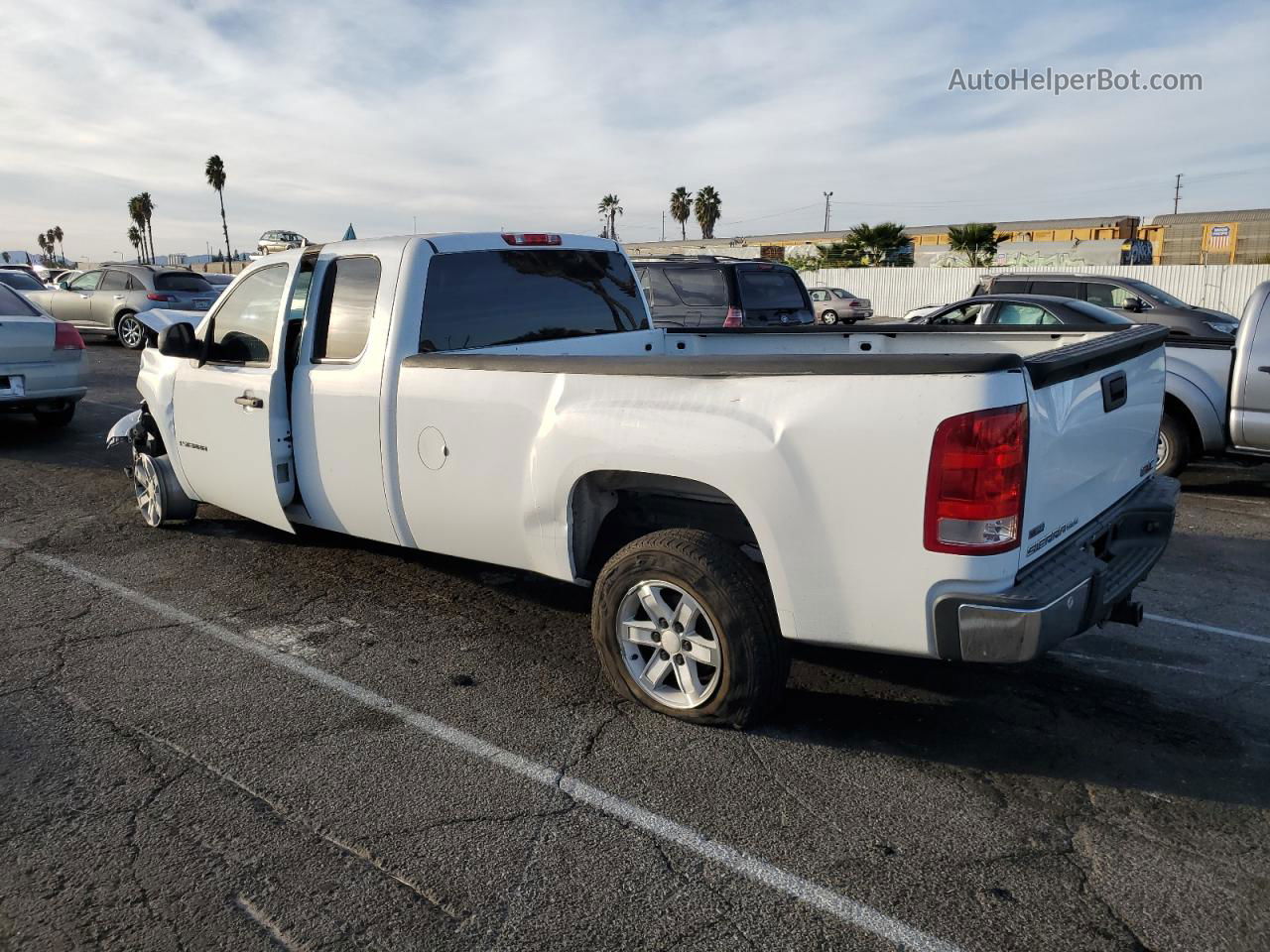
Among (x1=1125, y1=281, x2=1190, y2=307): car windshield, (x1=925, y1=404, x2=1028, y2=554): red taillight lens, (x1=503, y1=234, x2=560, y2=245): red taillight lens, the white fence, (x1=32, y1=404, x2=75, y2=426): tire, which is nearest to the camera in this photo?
(x1=925, y1=404, x2=1028, y2=554): red taillight lens

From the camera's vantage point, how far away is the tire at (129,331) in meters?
19.5

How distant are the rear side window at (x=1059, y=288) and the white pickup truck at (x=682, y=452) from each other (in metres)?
8.97

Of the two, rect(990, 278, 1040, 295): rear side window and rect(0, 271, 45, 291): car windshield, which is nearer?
rect(990, 278, 1040, 295): rear side window

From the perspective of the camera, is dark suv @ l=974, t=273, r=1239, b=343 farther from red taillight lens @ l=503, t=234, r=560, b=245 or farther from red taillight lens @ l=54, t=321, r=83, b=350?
red taillight lens @ l=54, t=321, r=83, b=350

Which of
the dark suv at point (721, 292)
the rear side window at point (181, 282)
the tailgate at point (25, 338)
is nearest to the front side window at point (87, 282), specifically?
the rear side window at point (181, 282)

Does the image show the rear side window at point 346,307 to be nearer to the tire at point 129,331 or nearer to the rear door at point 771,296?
the rear door at point 771,296

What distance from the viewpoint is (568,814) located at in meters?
3.25

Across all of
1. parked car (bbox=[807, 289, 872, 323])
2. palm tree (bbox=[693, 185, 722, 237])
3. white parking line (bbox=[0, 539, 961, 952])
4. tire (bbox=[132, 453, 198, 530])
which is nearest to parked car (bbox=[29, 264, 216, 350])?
tire (bbox=[132, 453, 198, 530])

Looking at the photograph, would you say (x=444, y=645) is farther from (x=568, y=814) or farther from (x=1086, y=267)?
(x=1086, y=267)

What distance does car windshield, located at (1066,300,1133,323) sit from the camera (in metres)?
10.3

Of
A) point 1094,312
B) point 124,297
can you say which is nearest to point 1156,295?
point 1094,312

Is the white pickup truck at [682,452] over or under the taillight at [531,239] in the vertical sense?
under

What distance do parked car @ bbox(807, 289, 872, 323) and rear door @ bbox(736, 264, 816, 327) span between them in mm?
20067

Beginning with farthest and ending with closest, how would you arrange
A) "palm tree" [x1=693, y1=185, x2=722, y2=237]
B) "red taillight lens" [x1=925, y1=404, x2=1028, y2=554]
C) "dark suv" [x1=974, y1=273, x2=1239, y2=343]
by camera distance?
"palm tree" [x1=693, y1=185, x2=722, y2=237] → "dark suv" [x1=974, y1=273, x2=1239, y2=343] → "red taillight lens" [x1=925, y1=404, x2=1028, y2=554]
